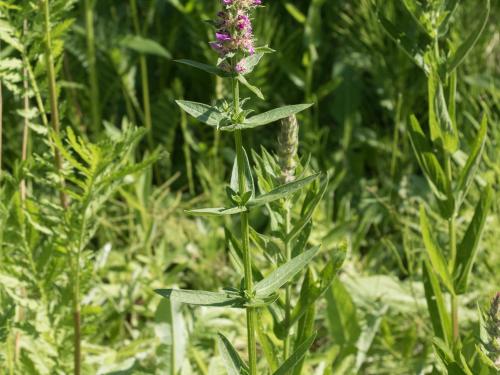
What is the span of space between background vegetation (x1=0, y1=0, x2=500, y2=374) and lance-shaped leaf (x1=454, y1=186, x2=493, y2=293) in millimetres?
131

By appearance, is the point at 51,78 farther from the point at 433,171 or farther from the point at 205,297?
the point at 433,171

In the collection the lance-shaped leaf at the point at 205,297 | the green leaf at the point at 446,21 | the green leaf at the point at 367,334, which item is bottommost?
the green leaf at the point at 367,334

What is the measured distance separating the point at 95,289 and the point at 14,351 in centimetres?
31

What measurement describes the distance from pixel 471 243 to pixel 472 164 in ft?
0.42

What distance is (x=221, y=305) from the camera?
1059 mm

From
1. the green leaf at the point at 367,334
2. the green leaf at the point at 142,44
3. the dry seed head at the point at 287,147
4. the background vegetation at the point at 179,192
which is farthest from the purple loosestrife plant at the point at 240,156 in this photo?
the green leaf at the point at 142,44

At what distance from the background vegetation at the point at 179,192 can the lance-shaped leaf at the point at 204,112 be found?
1.17 feet

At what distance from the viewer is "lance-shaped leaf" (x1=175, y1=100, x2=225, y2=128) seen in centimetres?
99

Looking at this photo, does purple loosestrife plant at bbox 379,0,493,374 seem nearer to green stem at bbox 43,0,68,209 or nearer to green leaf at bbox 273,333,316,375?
green leaf at bbox 273,333,316,375

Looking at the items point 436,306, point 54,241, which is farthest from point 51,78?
point 436,306

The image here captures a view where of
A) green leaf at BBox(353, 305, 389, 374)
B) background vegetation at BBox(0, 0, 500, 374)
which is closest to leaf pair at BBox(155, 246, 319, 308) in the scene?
background vegetation at BBox(0, 0, 500, 374)

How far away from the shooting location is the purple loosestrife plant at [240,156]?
0.96 m

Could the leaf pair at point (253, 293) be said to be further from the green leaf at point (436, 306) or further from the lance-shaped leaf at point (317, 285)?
the green leaf at point (436, 306)

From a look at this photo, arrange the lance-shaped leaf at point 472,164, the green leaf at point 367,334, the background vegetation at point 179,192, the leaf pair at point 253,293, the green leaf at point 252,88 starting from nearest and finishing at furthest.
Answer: the green leaf at point 252,88 < the leaf pair at point 253,293 < the lance-shaped leaf at point 472,164 < the background vegetation at point 179,192 < the green leaf at point 367,334
